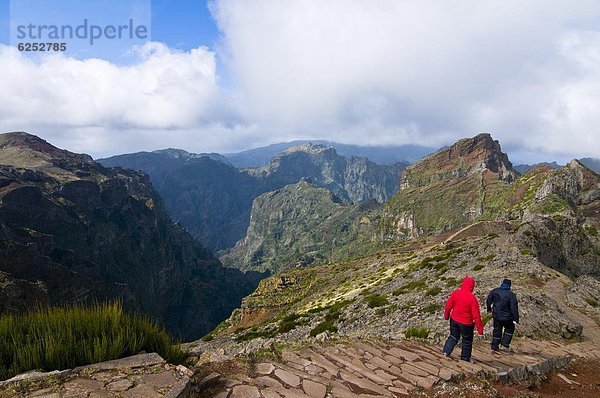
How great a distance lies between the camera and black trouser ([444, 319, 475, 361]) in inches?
498

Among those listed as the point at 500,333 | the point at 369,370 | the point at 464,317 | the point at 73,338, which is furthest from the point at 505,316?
the point at 73,338

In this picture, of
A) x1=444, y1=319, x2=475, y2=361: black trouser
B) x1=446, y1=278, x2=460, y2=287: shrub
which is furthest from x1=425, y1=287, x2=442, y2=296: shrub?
x1=444, y1=319, x2=475, y2=361: black trouser

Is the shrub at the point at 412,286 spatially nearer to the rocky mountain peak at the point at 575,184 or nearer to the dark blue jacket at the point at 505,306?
the dark blue jacket at the point at 505,306

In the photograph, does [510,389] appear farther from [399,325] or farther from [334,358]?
[399,325]

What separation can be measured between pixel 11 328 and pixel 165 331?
314 centimetres

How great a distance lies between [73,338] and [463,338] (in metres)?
11.0

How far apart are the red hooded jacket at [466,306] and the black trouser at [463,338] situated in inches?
6.7

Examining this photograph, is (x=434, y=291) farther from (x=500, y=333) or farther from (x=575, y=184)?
(x=575, y=184)

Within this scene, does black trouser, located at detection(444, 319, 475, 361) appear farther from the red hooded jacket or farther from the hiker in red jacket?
the red hooded jacket

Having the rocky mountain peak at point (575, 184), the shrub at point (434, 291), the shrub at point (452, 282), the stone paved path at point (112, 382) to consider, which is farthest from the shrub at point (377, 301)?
the rocky mountain peak at point (575, 184)

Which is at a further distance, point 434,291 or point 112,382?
point 434,291

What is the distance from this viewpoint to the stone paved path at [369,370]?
8547mm

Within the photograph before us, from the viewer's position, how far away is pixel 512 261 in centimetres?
3481

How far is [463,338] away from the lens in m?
12.7
